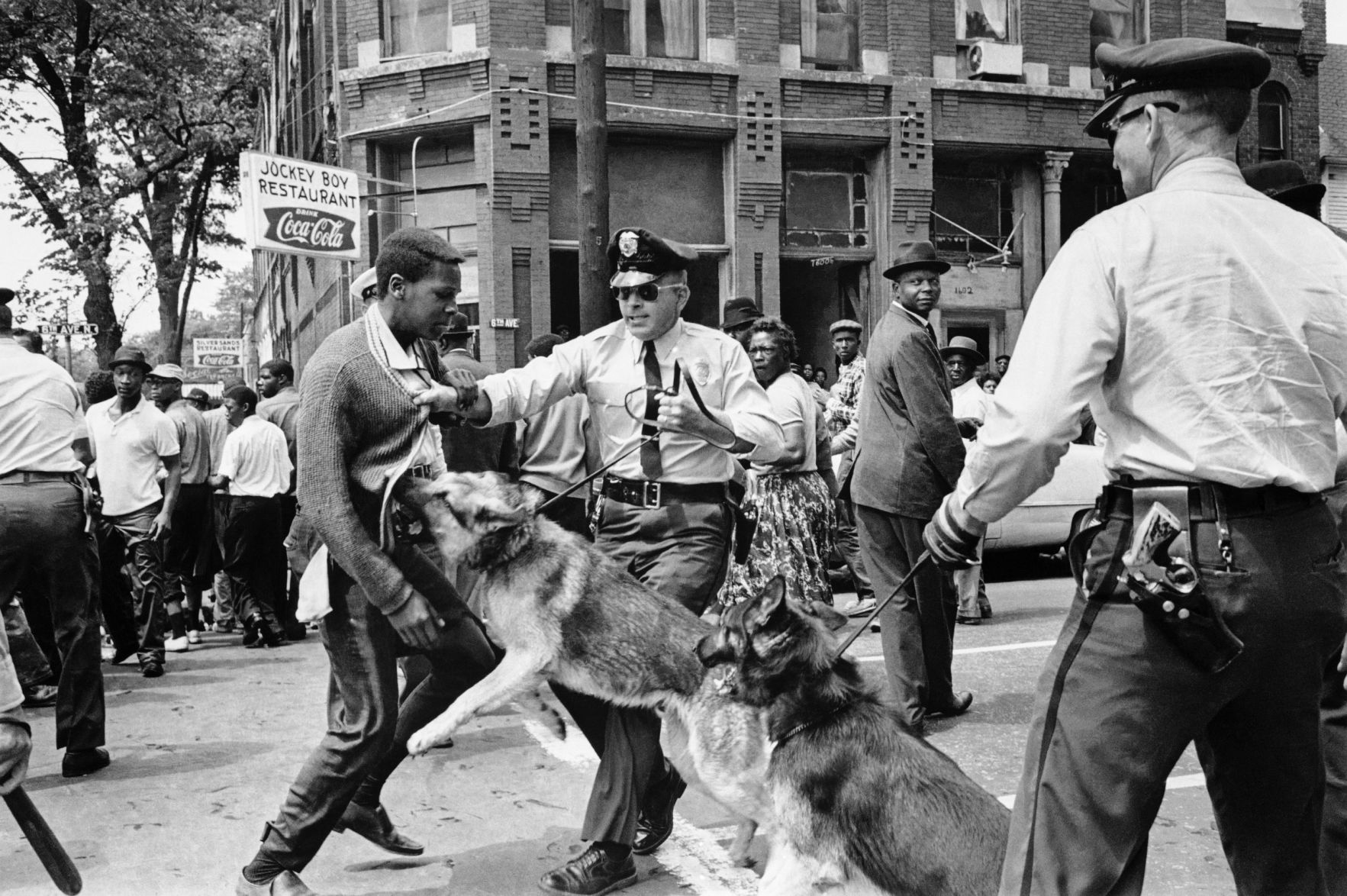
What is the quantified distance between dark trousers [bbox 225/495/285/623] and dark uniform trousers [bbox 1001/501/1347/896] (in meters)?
8.09

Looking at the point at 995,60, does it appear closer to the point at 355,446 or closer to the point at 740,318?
the point at 740,318

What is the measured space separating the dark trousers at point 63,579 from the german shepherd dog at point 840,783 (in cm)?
348

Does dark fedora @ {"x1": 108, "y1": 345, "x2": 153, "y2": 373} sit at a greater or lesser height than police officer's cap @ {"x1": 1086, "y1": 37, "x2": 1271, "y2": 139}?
lesser

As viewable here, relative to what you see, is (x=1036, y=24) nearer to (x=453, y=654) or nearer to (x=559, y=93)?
(x=559, y=93)

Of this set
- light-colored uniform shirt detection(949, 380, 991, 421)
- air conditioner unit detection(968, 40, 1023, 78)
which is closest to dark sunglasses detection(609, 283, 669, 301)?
light-colored uniform shirt detection(949, 380, 991, 421)

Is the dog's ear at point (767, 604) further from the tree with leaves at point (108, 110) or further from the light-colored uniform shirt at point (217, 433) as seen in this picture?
the tree with leaves at point (108, 110)

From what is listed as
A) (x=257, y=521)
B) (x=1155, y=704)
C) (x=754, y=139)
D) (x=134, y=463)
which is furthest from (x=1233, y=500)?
(x=754, y=139)

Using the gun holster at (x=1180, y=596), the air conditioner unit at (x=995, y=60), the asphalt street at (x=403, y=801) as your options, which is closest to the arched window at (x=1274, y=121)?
the air conditioner unit at (x=995, y=60)

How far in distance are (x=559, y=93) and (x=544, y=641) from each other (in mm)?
15507

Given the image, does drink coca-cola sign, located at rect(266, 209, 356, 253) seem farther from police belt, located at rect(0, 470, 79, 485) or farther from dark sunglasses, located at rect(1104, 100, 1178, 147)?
dark sunglasses, located at rect(1104, 100, 1178, 147)

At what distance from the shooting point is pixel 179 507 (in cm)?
977

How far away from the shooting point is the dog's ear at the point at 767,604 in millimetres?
3658

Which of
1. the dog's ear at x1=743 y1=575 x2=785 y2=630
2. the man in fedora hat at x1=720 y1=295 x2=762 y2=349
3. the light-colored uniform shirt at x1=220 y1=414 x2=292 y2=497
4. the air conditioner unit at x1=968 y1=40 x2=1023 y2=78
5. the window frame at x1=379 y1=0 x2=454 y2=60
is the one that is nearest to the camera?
the dog's ear at x1=743 y1=575 x2=785 y2=630

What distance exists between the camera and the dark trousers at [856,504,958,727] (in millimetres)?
5820
